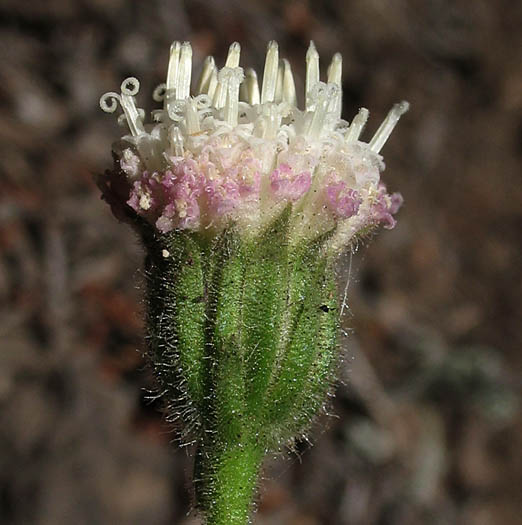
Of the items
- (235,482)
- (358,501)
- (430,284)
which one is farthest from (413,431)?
(235,482)

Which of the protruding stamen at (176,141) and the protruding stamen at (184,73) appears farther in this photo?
the protruding stamen at (184,73)

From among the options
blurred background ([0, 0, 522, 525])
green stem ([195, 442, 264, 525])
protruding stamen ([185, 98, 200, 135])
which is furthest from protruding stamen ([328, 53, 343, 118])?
blurred background ([0, 0, 522, 525])

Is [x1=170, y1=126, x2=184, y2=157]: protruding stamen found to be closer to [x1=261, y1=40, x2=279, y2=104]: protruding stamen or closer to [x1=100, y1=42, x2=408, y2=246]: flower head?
[x1=100, y1=42, x2=408, y2=246]: flower head

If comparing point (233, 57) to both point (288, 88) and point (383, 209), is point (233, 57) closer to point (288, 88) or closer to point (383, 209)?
point (288, 88)

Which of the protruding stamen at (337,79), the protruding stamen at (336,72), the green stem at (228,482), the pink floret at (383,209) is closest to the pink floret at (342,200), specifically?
the pink floret at (383,209)

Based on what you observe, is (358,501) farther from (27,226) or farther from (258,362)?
(258,362)

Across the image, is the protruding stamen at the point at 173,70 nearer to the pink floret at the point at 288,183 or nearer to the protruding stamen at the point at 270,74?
the protruding stamen at the point at 270,74

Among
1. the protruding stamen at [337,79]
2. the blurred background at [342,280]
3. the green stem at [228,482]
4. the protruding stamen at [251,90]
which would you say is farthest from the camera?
the blurred background at [342,280]

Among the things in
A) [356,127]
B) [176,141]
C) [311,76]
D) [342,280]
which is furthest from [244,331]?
[342,280]
